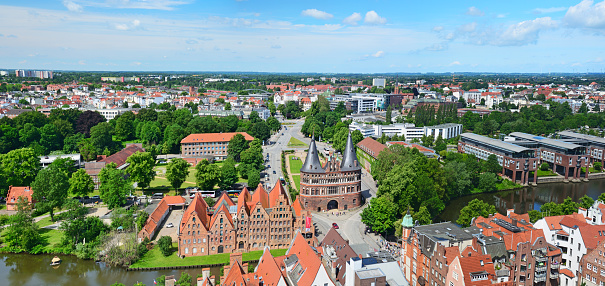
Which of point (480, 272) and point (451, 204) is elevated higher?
point (480, 272)

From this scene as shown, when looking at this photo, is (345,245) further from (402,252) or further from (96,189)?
(96,189)

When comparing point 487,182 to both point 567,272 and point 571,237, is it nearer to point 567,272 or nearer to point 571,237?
point 571,237

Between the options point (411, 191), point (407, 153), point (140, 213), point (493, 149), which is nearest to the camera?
point (140, 213)

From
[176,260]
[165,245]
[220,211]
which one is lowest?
[176,260]

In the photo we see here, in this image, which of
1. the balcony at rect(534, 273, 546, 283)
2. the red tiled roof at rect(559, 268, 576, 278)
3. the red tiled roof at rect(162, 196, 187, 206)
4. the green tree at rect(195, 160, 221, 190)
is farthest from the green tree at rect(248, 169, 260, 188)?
the red tiled roof at rect(559, 268, 576, 278)

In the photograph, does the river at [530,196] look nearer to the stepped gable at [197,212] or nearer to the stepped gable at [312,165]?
the stepped gable at [312,165]

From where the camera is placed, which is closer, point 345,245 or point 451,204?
point 345,245

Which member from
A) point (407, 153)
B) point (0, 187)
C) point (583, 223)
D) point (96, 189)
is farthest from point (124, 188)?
point (583, 223)

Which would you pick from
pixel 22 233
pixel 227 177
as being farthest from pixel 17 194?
pixel 227 177
